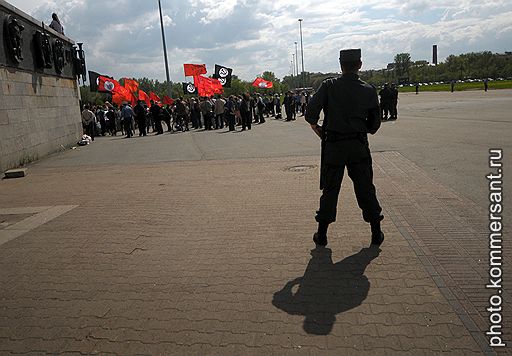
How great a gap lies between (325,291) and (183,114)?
21.8 meters

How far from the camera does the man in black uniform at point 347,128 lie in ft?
14.5

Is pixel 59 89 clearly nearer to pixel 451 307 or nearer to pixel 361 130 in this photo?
pixel 361 130

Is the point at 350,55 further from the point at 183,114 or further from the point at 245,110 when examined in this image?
the point at 183,114

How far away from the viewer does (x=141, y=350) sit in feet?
9.76

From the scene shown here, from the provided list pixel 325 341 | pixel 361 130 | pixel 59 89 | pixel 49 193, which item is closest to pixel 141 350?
pixel 325 341

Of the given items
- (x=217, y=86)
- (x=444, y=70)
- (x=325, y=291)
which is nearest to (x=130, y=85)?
(x=217, y=86)

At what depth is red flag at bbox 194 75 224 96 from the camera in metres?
28.6

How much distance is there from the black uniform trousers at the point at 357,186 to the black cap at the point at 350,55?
986 mm

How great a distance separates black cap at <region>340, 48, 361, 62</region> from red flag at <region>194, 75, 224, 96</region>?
24734mm

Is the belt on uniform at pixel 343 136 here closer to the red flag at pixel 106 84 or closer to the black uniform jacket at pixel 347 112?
the black uniform jacket at pixel 347 112

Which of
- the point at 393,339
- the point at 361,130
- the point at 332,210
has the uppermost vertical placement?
the point at 361,130

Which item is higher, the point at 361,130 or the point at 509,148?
the point at 361,130

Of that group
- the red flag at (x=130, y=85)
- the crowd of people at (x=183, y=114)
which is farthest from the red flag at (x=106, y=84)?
the crowd of people at (x=183, y=114)

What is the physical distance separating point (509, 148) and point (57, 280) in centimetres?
965
